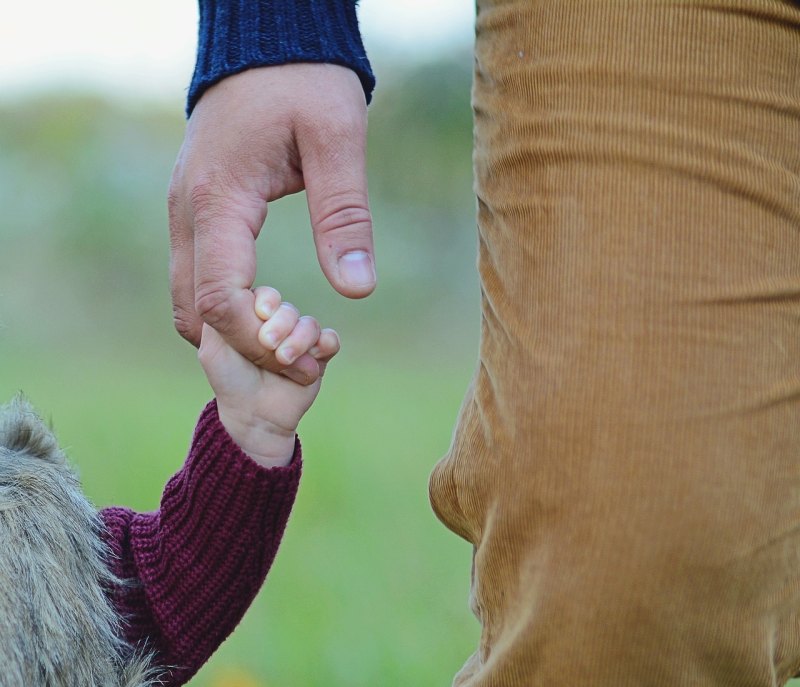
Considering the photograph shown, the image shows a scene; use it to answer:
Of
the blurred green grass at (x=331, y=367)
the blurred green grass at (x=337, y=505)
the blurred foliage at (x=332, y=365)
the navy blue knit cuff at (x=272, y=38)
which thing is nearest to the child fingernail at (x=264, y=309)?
the navy blue knit cuff at (x=272, y=38)

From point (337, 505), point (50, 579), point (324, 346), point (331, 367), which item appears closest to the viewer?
point (50, 579)

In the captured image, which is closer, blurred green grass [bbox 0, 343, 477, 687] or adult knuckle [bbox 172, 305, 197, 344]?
adult knuckle [bbox 172, 305, 197, 344]

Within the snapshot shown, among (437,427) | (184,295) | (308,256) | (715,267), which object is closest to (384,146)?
(308,256)

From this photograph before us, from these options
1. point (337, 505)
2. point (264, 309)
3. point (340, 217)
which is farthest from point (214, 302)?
point (337, 505)

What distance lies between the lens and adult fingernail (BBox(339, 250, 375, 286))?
1.07 meters

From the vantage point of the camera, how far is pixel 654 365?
858mm

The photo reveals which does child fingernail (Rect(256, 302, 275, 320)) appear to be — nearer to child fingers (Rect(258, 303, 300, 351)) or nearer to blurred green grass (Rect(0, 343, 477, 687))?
child fingers (Rect(258, 303, 300, 351))

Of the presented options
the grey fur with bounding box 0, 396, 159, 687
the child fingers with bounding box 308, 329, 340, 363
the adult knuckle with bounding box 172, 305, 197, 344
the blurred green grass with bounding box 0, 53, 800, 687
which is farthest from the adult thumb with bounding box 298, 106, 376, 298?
the blurred green grass with bounding box 0, 53, 800, 687

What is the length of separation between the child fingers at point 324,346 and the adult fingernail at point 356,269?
0.36ft

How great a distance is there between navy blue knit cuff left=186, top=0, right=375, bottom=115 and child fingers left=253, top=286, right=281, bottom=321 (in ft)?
0.81

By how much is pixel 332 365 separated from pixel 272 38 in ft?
11.6

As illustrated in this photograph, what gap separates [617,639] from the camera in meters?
0.85

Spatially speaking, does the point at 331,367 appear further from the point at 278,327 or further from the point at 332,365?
the point at 278,327

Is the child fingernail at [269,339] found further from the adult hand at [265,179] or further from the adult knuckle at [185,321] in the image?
the adult knuckle at [185,321]
